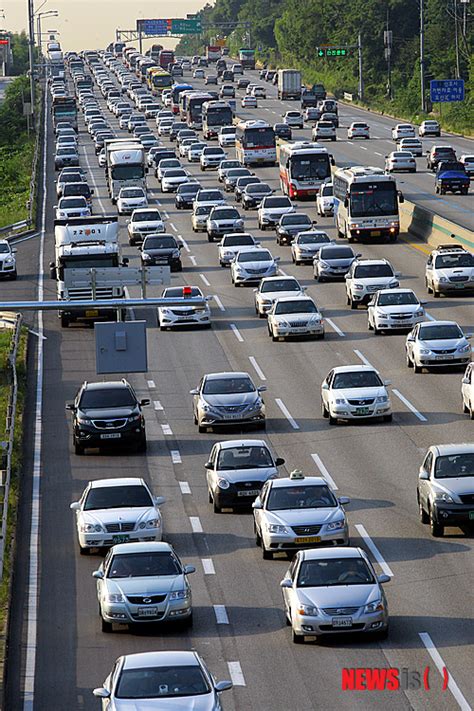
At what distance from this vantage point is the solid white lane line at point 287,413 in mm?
42812

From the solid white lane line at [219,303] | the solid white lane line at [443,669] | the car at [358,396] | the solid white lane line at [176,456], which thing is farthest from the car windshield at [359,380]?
the solid white lane line at [219,303]

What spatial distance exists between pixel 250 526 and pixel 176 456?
7.30 m

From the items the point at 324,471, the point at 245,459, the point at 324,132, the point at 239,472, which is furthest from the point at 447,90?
the point at 239,472

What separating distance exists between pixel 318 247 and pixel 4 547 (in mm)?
41521

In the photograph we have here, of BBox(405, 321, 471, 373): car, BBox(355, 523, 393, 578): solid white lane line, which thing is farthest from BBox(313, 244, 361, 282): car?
BBox(355, 523, 393, 578): solid white lane line

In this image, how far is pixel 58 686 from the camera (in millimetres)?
24141

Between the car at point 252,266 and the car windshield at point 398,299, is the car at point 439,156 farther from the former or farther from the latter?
the car windshield at point 398,299

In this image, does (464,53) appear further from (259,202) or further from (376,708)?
(376,708)

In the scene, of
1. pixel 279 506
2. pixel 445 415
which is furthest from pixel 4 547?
pixel 445 415

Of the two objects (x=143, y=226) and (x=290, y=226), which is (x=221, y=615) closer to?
(x=290, y=226)

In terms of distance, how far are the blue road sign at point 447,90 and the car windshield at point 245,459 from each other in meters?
103

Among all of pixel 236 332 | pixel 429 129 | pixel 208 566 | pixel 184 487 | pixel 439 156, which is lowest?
pixel 429 129

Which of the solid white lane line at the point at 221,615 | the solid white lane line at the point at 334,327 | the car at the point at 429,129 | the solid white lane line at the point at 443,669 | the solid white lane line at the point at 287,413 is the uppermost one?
the solid white lane line at the point at 443,669

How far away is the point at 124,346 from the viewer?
44.5m
